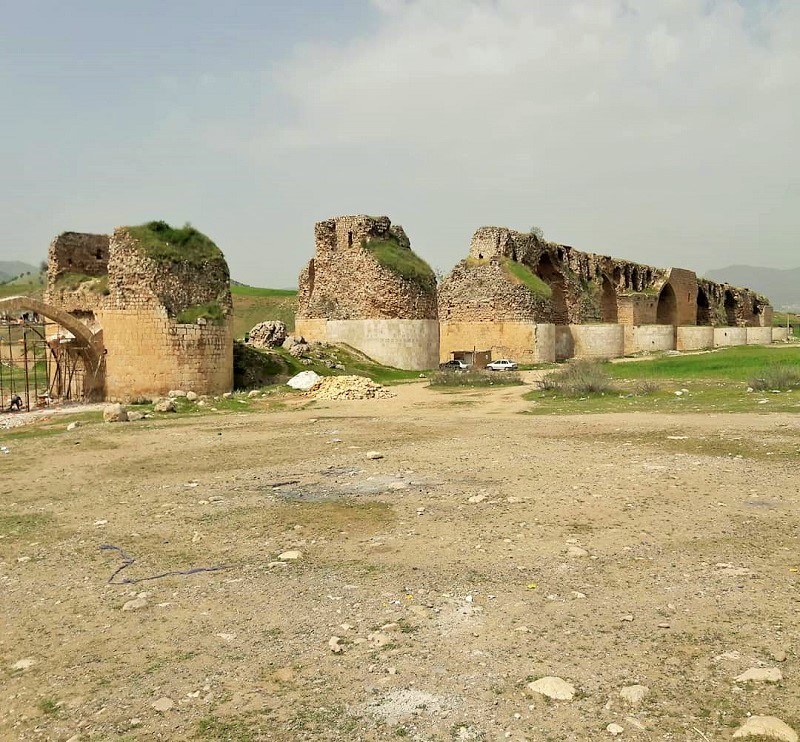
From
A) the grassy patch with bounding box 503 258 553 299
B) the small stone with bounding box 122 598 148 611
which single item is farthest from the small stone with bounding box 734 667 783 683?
the grassy patch with bounding box 503 258 553 299

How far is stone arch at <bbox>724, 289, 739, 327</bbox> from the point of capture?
55500mm

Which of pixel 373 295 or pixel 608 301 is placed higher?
pixel 608 301

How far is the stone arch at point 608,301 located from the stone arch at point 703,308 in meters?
13.0

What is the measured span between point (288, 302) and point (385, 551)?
187 feet

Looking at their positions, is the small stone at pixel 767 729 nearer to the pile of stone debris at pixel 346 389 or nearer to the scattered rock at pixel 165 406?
the scattered rock at pixel 165 406

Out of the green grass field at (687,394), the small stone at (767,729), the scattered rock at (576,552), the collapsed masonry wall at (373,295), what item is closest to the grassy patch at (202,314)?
the green grass field at (687,394)

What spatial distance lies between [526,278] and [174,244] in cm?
1966

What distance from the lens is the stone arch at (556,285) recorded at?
38625mm

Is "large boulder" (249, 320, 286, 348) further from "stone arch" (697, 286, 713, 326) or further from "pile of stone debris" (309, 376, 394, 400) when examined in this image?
"stone arch" (697, 286, 713, 326)

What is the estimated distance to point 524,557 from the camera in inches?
190

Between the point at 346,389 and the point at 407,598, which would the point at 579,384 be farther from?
the point at 407,598

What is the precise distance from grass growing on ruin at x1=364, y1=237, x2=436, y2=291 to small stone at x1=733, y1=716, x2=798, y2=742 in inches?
1018

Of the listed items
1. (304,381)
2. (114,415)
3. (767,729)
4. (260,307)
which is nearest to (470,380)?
(304,381)

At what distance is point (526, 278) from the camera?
3353 centimetres
